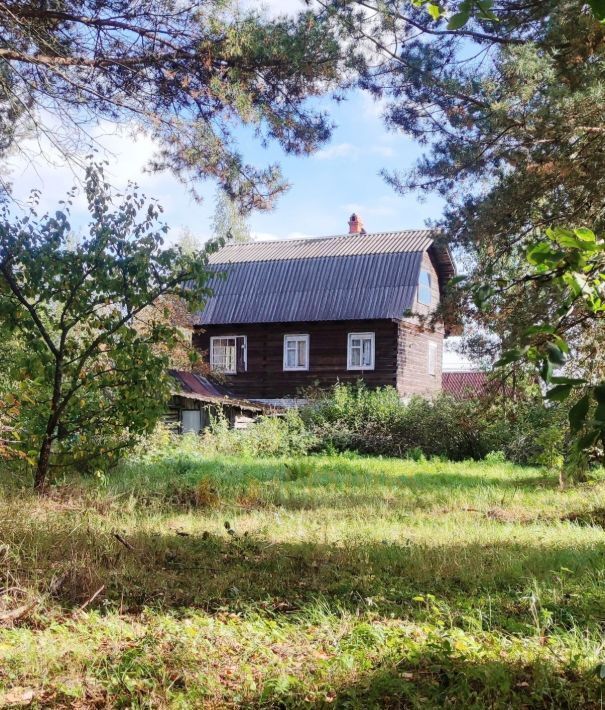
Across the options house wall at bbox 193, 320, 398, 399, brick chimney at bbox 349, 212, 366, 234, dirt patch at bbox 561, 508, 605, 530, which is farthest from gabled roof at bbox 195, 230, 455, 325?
dirt patch at bbox 561, 508, 605, 530

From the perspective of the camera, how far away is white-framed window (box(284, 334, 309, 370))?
27547mm

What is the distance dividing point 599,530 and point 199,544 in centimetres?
424

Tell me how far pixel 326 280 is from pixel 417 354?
4.73m

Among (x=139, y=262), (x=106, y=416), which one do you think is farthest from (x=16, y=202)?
(x=106, y=416)

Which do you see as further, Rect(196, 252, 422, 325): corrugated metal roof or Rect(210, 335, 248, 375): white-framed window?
Rect(210, 335, 248, 375): white-framed window

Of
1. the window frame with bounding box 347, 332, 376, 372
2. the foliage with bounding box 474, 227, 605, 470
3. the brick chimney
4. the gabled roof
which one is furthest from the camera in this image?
the brick chimney

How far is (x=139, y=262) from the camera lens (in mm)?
7785

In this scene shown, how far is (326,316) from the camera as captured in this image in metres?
26.4

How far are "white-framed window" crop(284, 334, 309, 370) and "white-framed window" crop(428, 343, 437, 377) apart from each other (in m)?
5.59

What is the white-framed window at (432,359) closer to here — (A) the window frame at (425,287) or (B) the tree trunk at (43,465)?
(A) the window frame at (425,287)

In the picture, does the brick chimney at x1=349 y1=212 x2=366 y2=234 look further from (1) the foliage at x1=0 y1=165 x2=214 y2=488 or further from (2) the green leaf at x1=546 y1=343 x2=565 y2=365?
(2) the green leaf at x1=546 y1=343 x2=565 y2=365

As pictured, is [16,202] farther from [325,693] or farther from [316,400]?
[316,400]

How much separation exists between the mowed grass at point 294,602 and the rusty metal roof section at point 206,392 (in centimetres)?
1257

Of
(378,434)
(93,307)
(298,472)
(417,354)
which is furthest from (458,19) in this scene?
(417,354)
